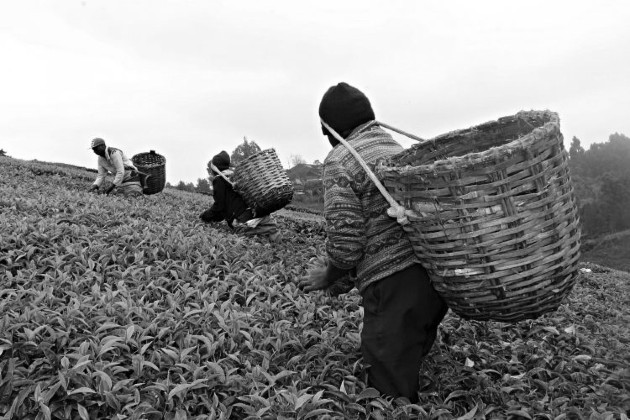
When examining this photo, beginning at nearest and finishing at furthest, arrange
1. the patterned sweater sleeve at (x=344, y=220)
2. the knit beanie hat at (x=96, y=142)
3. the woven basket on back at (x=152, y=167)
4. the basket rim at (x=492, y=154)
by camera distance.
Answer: the basket rim at (x=492, y=154) < the patterned sweater sleeve at (x=344, y=220) < the knit beanie hat at (x=96, y=142) < the woven basket on back at (x=152, y=167)

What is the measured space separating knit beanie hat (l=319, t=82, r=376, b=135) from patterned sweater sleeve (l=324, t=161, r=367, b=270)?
311 millimetres

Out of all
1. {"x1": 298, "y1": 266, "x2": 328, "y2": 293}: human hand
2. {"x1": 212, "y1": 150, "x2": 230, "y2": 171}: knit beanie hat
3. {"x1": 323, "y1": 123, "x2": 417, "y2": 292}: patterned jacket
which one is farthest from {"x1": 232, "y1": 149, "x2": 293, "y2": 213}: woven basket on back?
{"x1": 323, "y1": 123, "x2": 417, "y2": 292}: patterned jacket

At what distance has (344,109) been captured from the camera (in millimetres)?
2932

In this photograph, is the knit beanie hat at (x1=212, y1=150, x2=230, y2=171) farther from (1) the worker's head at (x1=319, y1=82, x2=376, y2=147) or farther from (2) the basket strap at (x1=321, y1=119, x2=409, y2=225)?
(2) the basket strap at (x1=321, y1=119, x2=409, y2=225)

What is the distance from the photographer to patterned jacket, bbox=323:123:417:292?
272cm

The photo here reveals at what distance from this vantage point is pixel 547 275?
7.45 feet

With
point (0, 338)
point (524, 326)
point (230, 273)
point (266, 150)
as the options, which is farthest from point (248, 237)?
point (0, 338)

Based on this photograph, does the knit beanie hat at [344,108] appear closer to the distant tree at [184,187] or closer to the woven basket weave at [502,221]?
the woven basket weave at [502,221]

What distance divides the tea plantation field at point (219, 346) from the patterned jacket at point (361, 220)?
0.70m

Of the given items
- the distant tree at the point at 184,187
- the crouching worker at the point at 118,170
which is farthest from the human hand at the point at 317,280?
the distant tree at the point at 184,187

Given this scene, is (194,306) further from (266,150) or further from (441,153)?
(266,150)

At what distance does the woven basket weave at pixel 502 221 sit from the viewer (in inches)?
86.2

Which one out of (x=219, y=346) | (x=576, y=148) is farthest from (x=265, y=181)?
(x=576, y=148)

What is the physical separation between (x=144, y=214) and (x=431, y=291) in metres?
5.28
